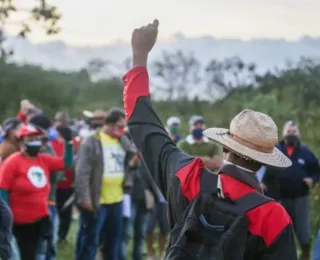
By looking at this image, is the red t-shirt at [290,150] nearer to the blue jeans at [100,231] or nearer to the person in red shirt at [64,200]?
the blue jeans at [100,231]

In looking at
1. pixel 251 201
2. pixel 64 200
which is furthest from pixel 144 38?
pixel 64 200

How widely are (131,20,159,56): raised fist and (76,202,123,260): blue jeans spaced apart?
5661mm

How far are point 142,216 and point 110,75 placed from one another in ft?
154

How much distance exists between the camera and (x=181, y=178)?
3709 mm

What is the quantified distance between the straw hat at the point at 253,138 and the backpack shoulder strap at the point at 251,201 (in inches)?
6.6

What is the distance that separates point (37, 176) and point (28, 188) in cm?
17

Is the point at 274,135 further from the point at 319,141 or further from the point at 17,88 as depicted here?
the point at 17,88

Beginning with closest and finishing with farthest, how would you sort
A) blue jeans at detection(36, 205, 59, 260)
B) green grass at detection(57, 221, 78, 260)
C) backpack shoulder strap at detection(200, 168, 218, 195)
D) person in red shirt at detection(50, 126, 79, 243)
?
backpack shoulder strap at detection(200, 168, 218, 195)
blue jeans at detection(36, 205, 59, 260)
green grass at detection(57, 221, 78, 260)
person in red shirt at detection(50, 126, 79, 243)

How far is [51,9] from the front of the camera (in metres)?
33.5

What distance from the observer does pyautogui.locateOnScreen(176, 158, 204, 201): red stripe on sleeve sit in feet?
12.0

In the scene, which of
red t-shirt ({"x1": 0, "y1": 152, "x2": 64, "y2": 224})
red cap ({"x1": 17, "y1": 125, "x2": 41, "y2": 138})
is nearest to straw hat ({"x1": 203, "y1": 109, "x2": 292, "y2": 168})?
red t-shirt ({"x1": 0, "y1": 152, "x2": 64, "y2": 224})

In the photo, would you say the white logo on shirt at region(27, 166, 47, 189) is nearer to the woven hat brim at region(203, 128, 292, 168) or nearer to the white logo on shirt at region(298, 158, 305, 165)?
the white logo on shirt at region(298, 158, 305, 165)

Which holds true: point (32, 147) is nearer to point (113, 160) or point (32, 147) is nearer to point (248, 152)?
point (113, 160)

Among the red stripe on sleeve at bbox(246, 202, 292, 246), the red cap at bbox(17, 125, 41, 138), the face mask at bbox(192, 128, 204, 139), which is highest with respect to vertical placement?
the red stripe on sleeve at bbox(246, 202, 292, 246)
